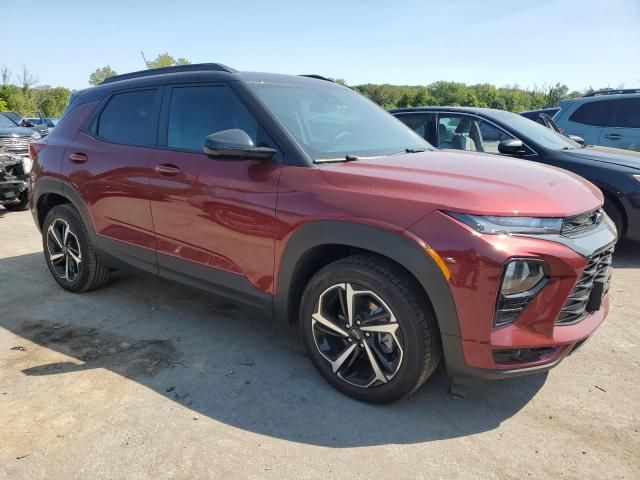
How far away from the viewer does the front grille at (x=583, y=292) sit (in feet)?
7.52

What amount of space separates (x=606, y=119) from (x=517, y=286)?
712 cm

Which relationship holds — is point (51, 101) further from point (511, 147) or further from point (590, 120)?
point (511, 147)

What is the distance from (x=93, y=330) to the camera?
353cm

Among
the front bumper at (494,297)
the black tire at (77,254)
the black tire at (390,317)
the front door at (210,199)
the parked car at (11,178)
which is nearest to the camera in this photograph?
the front bumper at (494,297)

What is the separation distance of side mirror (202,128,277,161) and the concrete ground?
1306 mm

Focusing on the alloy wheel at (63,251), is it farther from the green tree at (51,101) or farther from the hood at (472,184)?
the green tree at (51,101)

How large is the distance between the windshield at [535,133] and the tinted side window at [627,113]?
239 centimetres

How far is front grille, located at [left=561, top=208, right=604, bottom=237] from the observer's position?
2297 millimetres

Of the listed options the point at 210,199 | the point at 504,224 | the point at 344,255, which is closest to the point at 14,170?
the point at 210,199

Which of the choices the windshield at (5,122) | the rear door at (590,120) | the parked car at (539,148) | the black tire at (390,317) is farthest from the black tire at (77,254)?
the rear door at (590,120)

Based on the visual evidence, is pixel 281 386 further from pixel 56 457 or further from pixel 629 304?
pixel 629 304

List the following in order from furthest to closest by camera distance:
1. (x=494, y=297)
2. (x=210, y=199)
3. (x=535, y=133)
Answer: (x=535, y=133)
(x=210, y=199)
(x=494, y=297)

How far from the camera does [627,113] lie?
24.9ft

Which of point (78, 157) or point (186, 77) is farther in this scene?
point (78, 157)
